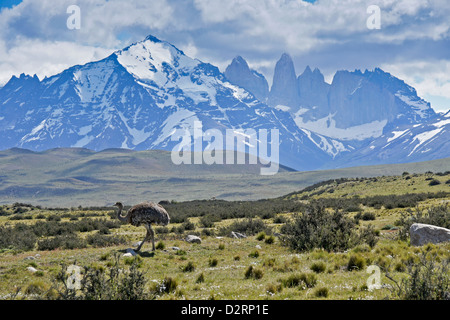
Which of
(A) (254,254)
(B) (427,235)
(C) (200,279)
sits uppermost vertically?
(B) (427,235)

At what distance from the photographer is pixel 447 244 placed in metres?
19.3

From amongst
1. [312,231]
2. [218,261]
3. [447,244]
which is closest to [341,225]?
[312,231]

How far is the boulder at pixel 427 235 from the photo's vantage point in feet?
68.4

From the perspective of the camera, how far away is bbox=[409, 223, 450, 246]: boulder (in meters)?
20.8

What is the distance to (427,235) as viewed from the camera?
2109 centimetres

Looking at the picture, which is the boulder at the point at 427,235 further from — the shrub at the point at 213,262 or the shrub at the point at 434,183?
the shrub at the point at 434,183

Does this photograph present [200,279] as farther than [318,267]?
No

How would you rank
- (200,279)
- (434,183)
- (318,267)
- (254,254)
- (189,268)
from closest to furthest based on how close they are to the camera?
1. (200,279)
2. (318,267)
3. (189,268)
4. (254,254)
5. (434,183)

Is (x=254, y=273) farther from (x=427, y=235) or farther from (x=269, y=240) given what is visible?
(x=269, y=240)

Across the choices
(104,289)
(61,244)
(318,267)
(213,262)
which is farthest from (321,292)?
(61,244)

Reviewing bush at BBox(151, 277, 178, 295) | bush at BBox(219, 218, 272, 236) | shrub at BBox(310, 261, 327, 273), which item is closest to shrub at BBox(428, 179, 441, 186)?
bush at BBox(219, 218, 272, 236)

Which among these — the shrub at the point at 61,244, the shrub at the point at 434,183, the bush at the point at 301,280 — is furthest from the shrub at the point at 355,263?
the shrub at the point at 434,183

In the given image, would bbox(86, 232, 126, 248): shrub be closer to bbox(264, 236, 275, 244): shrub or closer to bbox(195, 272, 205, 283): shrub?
bbox(264, 236, 275, 244): shrub
